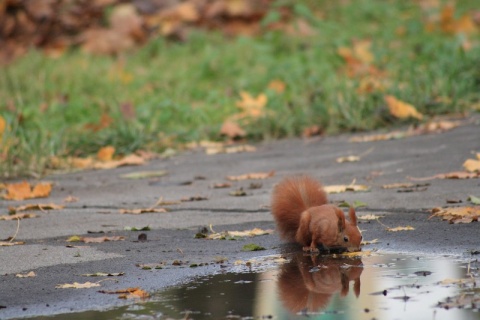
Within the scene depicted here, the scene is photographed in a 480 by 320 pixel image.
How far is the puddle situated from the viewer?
9.35ft

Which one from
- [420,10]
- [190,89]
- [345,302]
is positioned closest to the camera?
[345,302]

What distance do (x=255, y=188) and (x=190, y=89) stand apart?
492cm

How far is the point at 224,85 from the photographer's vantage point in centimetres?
1130

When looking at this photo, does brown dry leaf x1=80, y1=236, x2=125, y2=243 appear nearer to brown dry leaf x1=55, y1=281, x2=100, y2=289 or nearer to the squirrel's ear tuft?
brown dry leaf x1=55, y1=281, x2=100, y2=289

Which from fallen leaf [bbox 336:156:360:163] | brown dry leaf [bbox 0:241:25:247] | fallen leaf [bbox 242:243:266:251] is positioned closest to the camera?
fallen leaf [bbox 242:243:266:251]

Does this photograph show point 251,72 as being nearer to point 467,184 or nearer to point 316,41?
point 316,41

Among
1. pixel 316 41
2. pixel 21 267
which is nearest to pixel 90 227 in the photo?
pixel 21 267

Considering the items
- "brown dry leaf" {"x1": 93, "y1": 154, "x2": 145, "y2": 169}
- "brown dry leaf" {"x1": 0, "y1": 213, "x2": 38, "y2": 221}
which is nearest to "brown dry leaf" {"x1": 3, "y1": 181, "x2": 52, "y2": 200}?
"brown dry leaf" {"x1": 0, "y1": 213, "x2": 38, "y2": 221}

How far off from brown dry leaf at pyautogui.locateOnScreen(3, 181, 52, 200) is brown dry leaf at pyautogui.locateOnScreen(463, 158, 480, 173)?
2.80 metres

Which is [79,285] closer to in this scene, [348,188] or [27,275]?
[27,275]

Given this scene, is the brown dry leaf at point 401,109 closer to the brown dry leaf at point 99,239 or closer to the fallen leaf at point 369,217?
the fallen leaf at point 369,217

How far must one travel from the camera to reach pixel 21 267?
383 centimetres

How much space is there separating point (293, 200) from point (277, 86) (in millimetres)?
6557

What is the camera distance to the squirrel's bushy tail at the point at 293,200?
13.8 feet
